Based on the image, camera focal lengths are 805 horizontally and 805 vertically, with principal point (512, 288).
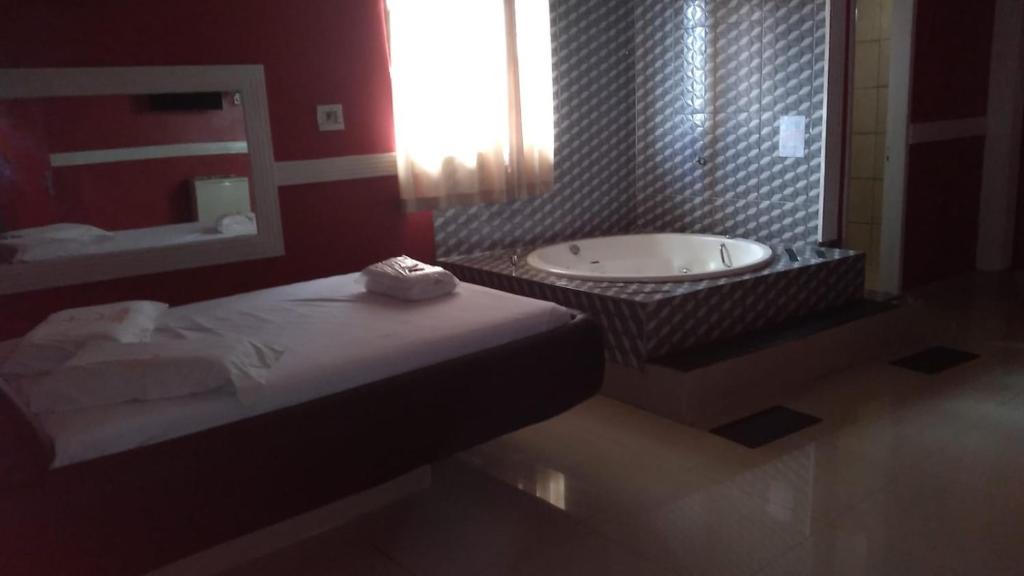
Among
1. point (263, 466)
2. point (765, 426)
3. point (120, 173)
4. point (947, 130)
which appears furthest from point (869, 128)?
point (263, 466)

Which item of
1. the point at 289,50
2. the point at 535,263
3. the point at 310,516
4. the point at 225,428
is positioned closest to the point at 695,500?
the point at 310,516

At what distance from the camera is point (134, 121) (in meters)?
3.00

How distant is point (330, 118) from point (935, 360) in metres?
2.88

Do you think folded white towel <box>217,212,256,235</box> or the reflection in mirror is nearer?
the reflection in mirror

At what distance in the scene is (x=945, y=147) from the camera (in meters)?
4.74

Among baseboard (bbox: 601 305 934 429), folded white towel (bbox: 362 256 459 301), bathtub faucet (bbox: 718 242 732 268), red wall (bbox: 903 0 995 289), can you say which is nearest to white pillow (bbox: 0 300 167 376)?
folded white towel (bbox: 362 256 459 301)

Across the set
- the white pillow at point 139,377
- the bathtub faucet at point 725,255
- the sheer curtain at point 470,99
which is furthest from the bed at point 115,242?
the bathtub faucet at point 725,255

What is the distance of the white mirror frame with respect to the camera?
109 inches

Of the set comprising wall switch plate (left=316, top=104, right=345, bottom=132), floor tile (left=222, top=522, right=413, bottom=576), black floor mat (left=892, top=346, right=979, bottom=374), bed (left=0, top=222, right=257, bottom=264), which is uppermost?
wall switch plate (left=316, top=104, right=345, bottom=132)

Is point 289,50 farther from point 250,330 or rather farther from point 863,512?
point 863,512

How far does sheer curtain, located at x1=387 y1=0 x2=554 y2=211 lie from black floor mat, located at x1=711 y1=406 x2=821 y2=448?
5.47ft

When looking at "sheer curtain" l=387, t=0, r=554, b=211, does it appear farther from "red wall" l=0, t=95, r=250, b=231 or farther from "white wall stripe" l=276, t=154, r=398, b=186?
"red wall" l=0, t=95, r=250, b=231

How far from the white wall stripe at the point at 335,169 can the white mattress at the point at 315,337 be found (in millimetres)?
559

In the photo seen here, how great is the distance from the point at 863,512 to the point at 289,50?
2710mm
